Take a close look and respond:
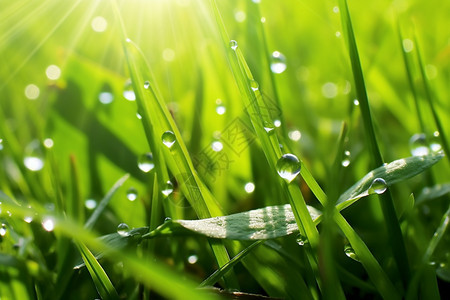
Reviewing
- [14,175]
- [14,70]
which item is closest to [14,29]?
[14,70]

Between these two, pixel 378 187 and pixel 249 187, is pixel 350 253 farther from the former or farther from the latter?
pixel 249 187

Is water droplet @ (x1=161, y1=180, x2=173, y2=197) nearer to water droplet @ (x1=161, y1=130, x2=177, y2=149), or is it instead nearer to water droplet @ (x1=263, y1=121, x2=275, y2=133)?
water droplet @ (x1=161, y1=130, x2=177, y2=149)

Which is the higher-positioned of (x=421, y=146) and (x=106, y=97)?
(x=106, y=97)

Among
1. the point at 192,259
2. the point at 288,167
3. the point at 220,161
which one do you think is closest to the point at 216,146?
the point at 220,161

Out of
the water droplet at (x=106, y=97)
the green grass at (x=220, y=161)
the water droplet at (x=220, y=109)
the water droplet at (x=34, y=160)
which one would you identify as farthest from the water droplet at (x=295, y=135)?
the water droplet at (x=34, y=160)

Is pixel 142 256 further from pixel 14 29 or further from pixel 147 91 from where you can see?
pixel 14 29

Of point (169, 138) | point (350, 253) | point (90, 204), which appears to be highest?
point (169, 138)
